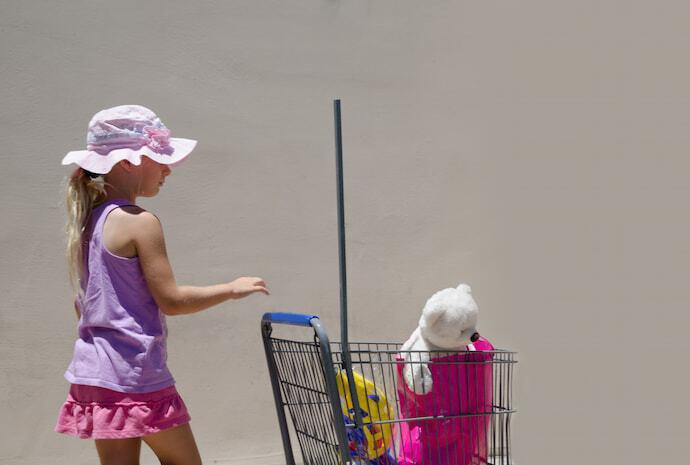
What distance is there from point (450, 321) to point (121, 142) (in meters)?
1.08

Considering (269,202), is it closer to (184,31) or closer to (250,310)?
(250,310)

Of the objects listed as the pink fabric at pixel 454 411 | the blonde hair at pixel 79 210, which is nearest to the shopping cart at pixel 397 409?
the pink fabric at pixel 454 411

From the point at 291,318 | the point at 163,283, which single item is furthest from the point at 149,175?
the point at 291,318

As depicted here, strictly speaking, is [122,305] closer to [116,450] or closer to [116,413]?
[116,413]

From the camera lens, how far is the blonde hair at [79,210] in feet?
6.22

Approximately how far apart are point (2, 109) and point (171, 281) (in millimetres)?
1776

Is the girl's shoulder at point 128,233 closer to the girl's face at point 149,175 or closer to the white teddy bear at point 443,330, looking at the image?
the girl's face at point 149,175

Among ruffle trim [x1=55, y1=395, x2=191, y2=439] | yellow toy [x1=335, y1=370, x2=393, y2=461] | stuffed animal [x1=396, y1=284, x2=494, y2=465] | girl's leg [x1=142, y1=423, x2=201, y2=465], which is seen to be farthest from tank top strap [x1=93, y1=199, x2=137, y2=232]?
stuffed animal [x1=396, y1=284, x2=494, y2=465]

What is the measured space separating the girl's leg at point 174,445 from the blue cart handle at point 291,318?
38cm

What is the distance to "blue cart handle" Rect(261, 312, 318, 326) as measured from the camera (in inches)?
71.9

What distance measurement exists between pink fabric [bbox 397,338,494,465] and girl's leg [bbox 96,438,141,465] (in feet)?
2.50

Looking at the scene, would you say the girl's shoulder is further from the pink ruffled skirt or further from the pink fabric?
the pink fabric

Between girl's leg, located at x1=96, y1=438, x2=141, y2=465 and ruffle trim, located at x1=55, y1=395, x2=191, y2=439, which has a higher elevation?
ruffle trim, located at x1=55, y1=395, x2=191, y2=439

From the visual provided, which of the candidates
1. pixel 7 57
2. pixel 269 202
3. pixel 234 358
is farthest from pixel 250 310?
pixel 7 57
